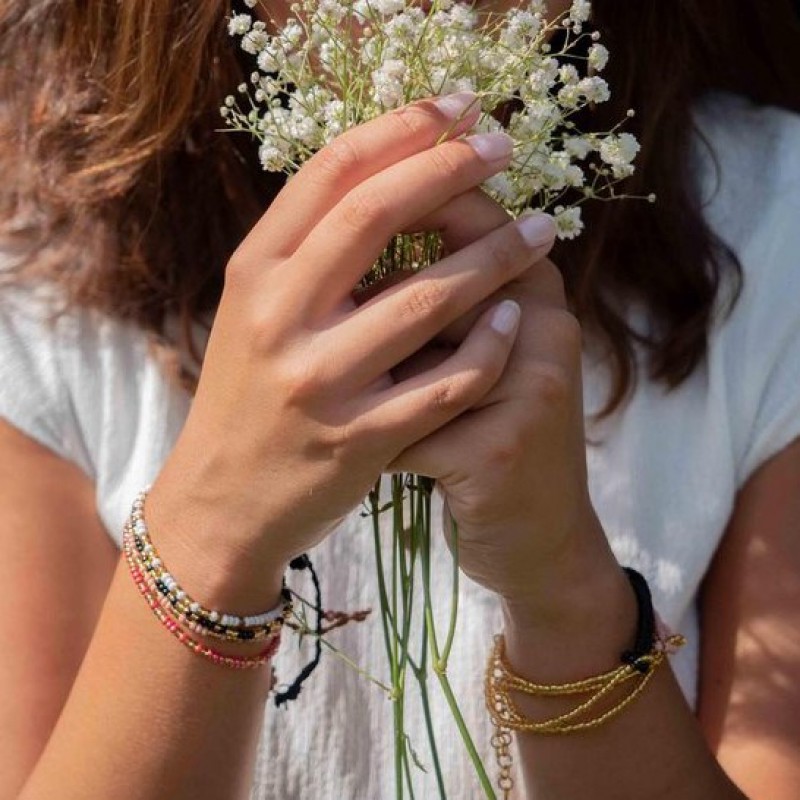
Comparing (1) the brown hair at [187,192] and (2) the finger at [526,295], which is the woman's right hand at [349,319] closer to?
(2) the finger at [526,295]

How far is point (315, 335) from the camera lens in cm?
113

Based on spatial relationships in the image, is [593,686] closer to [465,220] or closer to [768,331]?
[465,220]

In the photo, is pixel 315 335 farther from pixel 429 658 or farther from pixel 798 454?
pixel 798 454

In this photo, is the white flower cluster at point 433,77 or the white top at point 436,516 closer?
the white flower cluster at point 433,77

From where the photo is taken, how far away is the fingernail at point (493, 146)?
1.06m

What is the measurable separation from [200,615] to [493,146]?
0.50m

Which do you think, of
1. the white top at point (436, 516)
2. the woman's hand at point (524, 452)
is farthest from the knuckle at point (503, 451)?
the white top at point (436, 516)

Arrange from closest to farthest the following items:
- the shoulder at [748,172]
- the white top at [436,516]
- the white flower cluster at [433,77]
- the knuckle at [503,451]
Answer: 1. the white flower cluster at [433,77]
2. the knuckle at [503,451]
3. the white top at [436,516]
4. the shoulder at [748,172]

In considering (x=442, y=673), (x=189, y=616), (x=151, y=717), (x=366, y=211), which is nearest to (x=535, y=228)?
(x=366, y=211)

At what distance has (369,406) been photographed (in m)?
1.12

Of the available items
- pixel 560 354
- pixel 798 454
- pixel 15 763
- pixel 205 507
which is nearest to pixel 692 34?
pixel 798 454

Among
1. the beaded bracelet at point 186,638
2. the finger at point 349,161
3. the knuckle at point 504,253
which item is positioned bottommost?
the beaded bracelet at point 186,638

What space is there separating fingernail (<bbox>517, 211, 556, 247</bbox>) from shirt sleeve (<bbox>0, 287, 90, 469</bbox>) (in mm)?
824

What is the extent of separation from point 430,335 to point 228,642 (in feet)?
1.19
